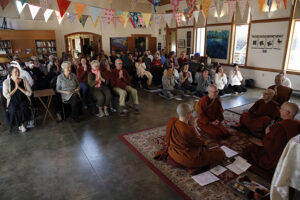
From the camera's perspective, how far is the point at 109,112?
18.0 feet

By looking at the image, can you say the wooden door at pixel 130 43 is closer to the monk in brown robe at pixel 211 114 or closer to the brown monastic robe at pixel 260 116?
the monk in brown robe at pixel 211 114

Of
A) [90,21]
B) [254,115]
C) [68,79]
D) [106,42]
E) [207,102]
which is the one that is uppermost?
[90,21]

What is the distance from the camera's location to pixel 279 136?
8.77 feet

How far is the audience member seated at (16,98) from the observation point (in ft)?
13.5

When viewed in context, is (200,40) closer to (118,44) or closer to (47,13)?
(118,44)

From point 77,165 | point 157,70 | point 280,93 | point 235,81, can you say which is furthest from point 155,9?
point 77,165

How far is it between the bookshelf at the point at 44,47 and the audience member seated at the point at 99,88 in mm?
6728

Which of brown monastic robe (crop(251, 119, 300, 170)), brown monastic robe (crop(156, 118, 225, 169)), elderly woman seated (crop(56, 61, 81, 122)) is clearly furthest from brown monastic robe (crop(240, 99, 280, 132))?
elderly woman seated (crop(56, 61, 81, 122))

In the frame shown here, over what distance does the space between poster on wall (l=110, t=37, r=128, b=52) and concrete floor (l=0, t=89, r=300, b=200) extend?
881 cm

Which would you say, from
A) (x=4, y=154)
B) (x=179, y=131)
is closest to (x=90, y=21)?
(x=4, y=154)

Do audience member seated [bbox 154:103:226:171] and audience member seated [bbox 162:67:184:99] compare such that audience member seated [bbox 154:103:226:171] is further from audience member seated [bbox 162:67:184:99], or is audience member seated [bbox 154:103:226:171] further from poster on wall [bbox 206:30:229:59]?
poster on wall [bbox 206:30:229:59]

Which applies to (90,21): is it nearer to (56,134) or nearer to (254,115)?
(56,134)

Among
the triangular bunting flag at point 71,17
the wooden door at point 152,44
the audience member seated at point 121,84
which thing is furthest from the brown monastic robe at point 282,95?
the wooden door at point 152,44

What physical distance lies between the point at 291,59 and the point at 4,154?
8503mm
